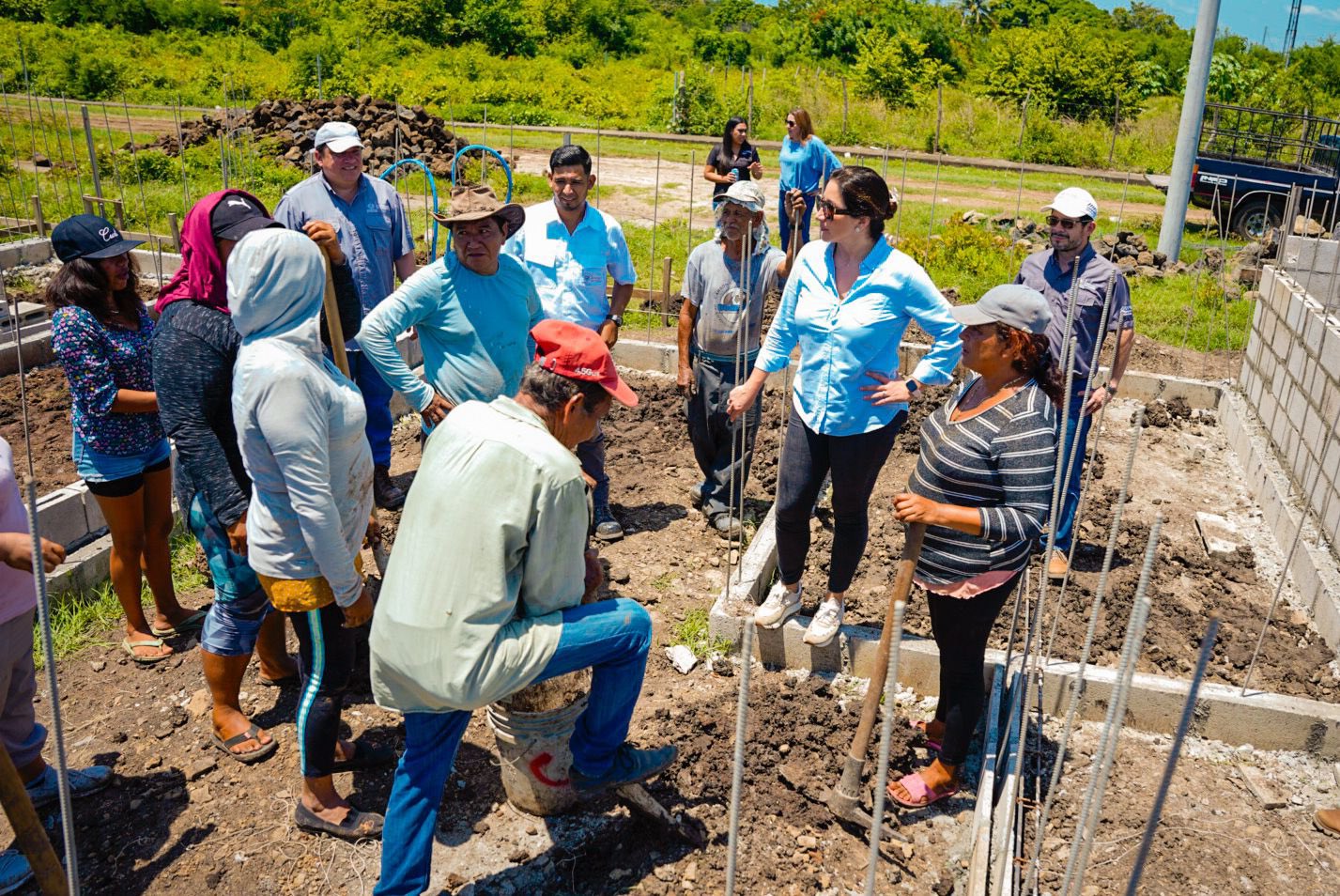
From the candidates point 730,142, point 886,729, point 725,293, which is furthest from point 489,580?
point 730,142

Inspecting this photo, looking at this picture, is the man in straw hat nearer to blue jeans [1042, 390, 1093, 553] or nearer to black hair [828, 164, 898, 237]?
black hair [828, 164, 898, 237]

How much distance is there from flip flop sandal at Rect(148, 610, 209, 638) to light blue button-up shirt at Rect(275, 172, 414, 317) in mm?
1654

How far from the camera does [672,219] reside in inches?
527

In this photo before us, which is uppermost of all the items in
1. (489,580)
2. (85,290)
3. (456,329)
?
(85,290)

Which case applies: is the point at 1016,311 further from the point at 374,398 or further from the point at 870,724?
the point at 374,398

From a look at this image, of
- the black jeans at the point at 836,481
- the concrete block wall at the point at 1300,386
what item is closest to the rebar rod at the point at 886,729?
the black jeans at the point at 836,481

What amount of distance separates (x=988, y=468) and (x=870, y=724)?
0.87 metres

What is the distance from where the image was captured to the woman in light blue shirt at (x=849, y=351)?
372cm

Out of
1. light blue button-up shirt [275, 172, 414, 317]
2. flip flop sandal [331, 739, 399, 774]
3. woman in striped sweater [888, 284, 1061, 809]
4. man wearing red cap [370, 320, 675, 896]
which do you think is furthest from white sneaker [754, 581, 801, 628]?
light blue button-up shirt [275, 172, 414, 317]

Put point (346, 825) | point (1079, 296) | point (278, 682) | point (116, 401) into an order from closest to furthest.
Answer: point (346, 825) → point (116, 401) → point (278, 682) → point (1079, 296)

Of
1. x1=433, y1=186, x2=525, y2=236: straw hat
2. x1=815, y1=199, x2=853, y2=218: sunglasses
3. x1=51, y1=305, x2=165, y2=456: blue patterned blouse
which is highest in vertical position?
x1=815, y1=199, x2=853, y2=218: sunglasses

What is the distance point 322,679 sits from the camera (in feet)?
10.1

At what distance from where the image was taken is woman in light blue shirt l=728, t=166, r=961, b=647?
3.72m

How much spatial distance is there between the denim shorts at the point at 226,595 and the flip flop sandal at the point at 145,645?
2.83 ft
